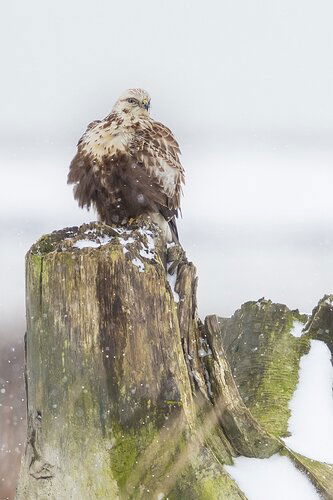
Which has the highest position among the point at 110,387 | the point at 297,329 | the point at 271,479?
the point at 297,329

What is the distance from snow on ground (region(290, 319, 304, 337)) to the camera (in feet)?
17.8

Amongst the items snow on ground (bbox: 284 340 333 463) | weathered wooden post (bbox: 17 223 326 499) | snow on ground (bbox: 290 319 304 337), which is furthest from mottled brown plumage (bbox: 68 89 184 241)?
weathered wooden post (bbox: 17 223 326 499)

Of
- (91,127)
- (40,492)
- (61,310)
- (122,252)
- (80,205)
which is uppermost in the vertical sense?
(91,127)

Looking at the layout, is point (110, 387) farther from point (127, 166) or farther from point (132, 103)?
point (132, 103)

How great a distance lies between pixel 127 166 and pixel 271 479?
2.62 m

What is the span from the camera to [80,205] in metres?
6.13

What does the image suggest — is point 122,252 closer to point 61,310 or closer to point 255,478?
point 61,310

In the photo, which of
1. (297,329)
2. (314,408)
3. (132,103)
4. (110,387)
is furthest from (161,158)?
(110,387)

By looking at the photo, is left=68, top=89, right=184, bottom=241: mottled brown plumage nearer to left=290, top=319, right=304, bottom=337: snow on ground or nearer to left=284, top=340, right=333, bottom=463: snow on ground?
left=290, top=319, right=304, bottom=337: snow on ground

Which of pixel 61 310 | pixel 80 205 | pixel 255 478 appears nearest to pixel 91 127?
pixel 80 205

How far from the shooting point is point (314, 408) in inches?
196

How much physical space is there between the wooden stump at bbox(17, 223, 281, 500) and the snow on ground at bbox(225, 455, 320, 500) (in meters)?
0.13

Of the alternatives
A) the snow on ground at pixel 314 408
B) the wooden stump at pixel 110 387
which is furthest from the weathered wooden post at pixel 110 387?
the snow on ground at pixel 314 408

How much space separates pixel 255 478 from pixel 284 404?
52.5 inches
